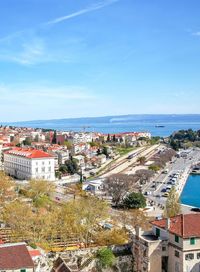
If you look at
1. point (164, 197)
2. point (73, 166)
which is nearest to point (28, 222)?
point (164, 197)

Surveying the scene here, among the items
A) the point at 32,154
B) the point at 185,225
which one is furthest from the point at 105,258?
the point at 32,154

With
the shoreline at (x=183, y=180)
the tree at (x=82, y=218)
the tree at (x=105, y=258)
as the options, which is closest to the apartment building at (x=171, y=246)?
the tree at (x=105, y=258)

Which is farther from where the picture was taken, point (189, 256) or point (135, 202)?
point (135, 202)

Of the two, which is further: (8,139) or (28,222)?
(8,139)

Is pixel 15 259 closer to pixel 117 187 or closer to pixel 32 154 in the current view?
pixel 117 187

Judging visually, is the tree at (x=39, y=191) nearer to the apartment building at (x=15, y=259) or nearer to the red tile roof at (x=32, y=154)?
the red tile roof at (x=32, y=154)

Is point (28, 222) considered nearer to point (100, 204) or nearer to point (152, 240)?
point (100, 204)

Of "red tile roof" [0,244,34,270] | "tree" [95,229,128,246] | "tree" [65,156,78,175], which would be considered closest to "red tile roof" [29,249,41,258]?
"red tile roof" [0,244,34,270]
